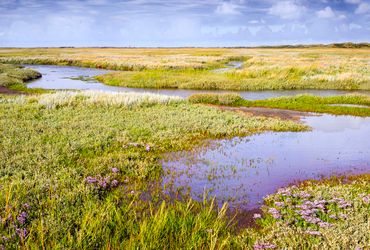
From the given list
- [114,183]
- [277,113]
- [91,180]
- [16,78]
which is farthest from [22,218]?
[16,78]

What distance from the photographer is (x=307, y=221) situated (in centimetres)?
817

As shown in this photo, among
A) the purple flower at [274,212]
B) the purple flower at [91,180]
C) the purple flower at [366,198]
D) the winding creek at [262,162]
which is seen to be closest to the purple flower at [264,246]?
the purple flower at [274,212]

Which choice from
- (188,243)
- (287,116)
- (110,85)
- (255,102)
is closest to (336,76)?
(255,102)

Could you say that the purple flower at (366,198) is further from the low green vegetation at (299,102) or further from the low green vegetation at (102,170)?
the low green vegetation at (299,102)

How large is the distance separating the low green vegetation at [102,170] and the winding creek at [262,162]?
92cm

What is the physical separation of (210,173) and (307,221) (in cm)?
442

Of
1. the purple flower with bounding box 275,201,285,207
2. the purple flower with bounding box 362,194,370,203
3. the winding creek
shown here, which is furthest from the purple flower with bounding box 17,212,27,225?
the purple flower with bounding box 362,194,370,203

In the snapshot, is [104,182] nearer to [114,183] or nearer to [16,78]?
[114,183]

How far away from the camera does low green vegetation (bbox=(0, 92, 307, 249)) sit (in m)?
6.55

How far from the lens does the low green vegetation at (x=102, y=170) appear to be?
6.55 metres

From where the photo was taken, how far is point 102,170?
38.1 ft

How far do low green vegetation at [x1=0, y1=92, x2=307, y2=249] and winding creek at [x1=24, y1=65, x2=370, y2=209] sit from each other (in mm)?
918

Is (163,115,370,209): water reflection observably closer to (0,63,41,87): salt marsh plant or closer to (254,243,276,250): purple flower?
(254,243,276,250): purple flower

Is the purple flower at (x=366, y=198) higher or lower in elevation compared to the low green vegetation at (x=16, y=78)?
lower
